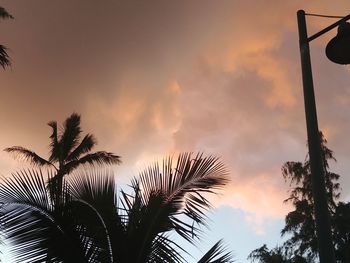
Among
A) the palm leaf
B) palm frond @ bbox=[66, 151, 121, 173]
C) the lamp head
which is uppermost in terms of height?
palm frond @ bbox=[66, 151, 121, 173]

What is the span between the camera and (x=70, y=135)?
25.8 meters

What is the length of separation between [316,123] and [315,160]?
1.31 ft

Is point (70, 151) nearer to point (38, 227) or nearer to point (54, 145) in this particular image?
point (54, 145)

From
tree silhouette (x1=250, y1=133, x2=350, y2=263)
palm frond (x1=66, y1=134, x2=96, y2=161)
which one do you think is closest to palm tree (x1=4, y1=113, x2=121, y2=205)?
palm frond (x1=66, y1=134, x2=96, y2=161)

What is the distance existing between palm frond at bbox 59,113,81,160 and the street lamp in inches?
834

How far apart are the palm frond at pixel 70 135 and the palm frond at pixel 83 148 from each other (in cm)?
22

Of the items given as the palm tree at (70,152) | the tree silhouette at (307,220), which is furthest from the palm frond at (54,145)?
the tree silhouette at (307,220)

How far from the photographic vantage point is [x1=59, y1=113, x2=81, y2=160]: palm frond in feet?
83.4

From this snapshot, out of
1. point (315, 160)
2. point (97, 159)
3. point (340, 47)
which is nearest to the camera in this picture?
point (315, 160)

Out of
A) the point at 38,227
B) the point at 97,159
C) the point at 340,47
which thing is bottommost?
the point at 38,227

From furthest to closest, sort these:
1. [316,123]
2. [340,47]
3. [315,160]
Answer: [340,47], [316,123], [315,160]

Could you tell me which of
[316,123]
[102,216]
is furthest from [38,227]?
[316,123]

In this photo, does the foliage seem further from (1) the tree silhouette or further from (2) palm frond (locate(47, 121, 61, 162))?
(1) the tree silhouette

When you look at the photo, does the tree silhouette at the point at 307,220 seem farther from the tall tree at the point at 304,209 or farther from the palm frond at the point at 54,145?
the palm frond at the point at 54,145
